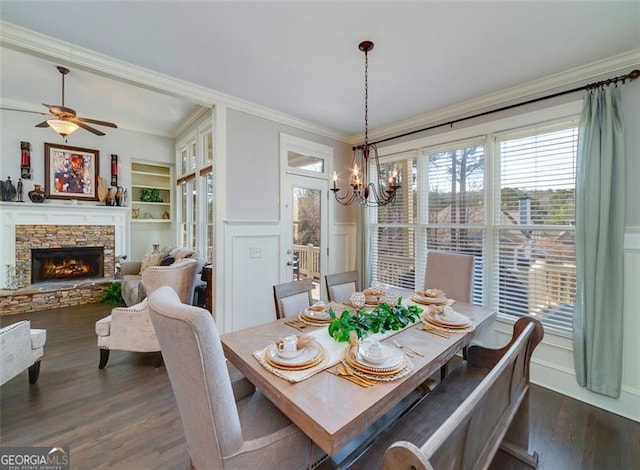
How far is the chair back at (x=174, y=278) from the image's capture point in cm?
274

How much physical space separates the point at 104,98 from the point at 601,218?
229 inches

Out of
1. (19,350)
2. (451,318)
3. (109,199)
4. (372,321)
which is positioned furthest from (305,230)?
(109,199)

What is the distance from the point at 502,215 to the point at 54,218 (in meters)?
6.52

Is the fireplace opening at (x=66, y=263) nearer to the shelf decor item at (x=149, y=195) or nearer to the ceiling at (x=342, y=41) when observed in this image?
the shelf decor item at (x=149, y=195)

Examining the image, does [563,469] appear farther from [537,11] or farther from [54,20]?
[54,20]

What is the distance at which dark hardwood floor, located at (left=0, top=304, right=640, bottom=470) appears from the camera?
5.58 ft

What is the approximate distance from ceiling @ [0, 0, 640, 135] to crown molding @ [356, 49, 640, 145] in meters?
0.07

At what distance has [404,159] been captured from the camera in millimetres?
3721

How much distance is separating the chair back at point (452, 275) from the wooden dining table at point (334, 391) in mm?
966

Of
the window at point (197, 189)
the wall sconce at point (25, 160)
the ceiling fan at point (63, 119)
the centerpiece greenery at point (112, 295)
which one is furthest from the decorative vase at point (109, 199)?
the ceiling fan at point (63, 119)

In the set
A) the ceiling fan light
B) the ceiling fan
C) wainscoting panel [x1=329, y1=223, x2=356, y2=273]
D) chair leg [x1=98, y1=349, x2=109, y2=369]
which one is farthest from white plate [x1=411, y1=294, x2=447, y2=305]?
the ceiling fan light

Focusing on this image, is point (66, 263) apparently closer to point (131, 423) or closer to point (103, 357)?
point (103, 357)

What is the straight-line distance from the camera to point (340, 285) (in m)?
2.62

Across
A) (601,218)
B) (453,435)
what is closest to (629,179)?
(601,218)
